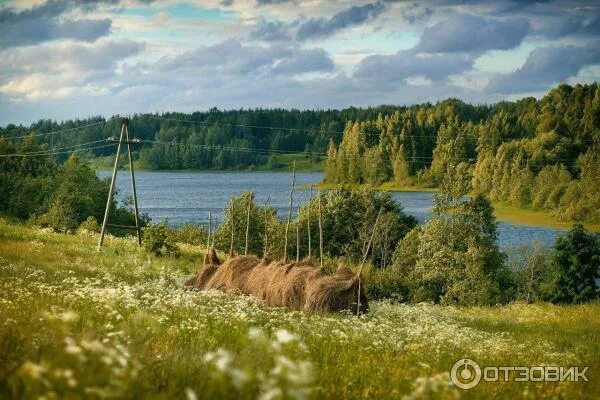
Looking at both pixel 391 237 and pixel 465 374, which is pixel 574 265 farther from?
pixel 465 374

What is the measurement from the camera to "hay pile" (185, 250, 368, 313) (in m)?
25.3

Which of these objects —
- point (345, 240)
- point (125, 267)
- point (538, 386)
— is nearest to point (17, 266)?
point (125, 267)

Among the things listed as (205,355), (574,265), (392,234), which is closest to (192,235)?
(392,234)

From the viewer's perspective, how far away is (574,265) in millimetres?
65625

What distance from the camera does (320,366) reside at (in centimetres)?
868

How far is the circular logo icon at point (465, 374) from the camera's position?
8766mm

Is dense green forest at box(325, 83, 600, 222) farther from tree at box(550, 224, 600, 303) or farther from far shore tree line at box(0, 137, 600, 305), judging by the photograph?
tree at box(550, 224, 600, 303)

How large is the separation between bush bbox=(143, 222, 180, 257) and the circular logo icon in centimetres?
3065

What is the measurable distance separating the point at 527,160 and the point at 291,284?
13752 centimetres

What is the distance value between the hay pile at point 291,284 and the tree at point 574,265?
44384 mm

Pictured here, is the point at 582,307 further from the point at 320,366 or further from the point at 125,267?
the point at 320,366

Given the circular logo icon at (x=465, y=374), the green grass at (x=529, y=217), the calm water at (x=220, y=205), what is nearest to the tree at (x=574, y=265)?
the calm water at (x=220, y=205)

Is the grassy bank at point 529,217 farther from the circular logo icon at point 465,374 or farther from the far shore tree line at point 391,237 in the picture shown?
the circular logo icon at point 465,374

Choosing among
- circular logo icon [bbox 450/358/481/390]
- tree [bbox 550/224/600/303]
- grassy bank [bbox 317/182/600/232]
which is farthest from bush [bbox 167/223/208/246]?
circular logo icon [bbox 450/358/481/390]
